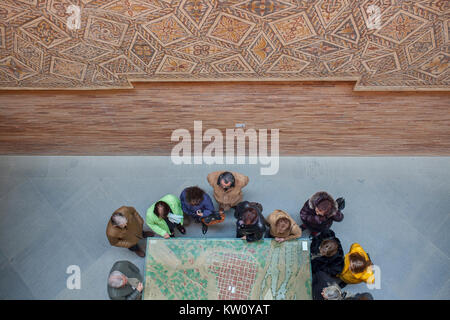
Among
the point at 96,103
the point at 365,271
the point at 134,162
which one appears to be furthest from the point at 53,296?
the point at 365,271

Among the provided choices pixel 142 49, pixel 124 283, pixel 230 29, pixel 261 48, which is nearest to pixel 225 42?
pixel 230 29

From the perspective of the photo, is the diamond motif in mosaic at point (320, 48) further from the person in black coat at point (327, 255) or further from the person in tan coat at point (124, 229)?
the person in tan coat at point (124, 229)

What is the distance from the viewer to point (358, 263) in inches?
128

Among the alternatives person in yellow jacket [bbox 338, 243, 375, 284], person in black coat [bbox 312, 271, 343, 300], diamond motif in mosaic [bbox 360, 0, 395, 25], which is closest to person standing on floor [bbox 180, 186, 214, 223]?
person in black coat [bbox 312, 271, 343, 300]

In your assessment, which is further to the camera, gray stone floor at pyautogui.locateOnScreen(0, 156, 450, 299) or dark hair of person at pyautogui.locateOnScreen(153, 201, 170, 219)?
gray stone floor at pyautogui.locateOnScreen(0, 156, 450, 299)

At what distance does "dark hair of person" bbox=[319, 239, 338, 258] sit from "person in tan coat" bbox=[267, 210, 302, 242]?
0.29 meters

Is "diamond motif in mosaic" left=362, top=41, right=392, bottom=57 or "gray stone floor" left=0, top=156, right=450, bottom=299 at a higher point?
"diamond motif in mosaic" left=362, top=41, right=392, bottom=57

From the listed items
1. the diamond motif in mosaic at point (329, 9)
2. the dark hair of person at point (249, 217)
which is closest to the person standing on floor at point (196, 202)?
the dark hair of person at point (249, 217)

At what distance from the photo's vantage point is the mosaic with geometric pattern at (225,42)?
2.68 meters

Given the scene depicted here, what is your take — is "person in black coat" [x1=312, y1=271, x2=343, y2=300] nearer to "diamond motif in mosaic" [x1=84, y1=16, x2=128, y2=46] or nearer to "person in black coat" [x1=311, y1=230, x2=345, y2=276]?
"person in black coat" [x1=311, y1=230, x2=345, y2=276]

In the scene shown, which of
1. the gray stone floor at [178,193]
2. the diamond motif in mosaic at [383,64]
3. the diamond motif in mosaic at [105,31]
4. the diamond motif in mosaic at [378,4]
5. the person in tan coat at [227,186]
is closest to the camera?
the diamond motif in mosaic at [378,4]

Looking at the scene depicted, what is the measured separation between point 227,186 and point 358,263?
1.59 metres

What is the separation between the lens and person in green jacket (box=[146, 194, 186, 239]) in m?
3.43

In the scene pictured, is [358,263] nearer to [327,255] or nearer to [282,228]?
[327,255]
